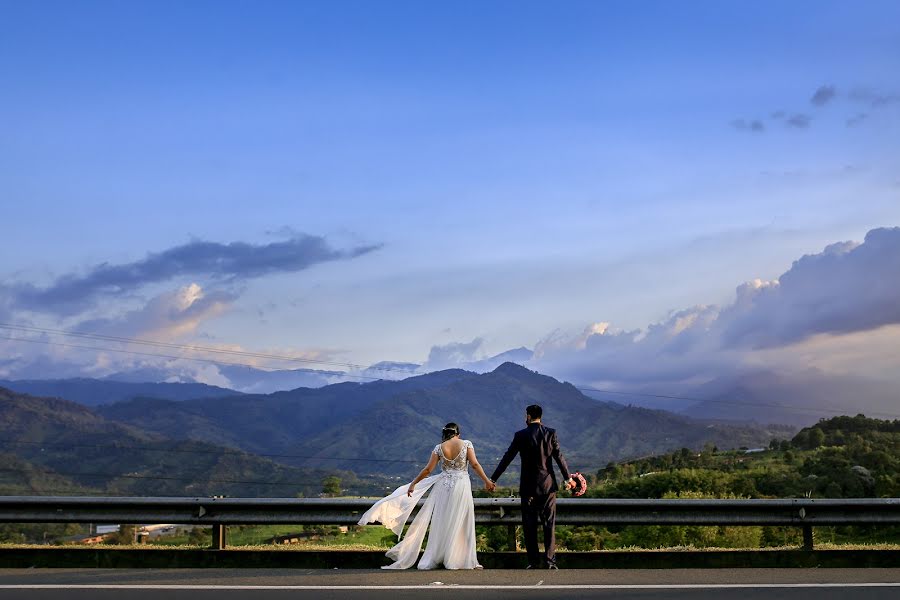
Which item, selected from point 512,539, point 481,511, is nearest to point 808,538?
point 512,539

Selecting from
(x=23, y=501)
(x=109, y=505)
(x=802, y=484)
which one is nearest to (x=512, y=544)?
(x=109, y=505)

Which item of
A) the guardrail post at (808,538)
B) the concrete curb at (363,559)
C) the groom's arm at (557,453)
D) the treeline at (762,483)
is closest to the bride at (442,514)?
the concrete curb at (363,559)

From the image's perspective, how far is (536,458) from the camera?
1233 centimetres

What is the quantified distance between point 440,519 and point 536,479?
4.35 feet

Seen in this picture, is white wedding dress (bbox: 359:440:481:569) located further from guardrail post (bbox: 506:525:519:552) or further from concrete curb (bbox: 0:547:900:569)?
guardrail post (bbox: 506:525:519:552)

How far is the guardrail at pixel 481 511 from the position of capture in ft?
40.4

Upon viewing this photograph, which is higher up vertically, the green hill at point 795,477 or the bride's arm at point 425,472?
the bride's arm at point 425,472

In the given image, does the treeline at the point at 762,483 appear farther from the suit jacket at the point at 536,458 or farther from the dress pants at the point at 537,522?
the suit jacket at the point at 536,458

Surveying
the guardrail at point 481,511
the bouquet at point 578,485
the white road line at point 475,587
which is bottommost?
the white road line at point 475,587

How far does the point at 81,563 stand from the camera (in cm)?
1271

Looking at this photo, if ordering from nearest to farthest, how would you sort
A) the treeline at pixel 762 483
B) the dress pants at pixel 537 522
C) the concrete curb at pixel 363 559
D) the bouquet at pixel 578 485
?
the dress pants at pixel 537 522, the concrete curb at pixel 363 559, the bouquet at pixel 578 485, the treeline at pixel 762 483

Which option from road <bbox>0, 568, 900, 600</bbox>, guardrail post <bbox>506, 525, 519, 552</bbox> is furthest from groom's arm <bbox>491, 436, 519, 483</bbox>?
road <bbox>0, 568, 900, 600</bbox>

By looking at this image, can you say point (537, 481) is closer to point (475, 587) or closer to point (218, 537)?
point (475, 587)

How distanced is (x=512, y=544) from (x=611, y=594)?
2.70m
